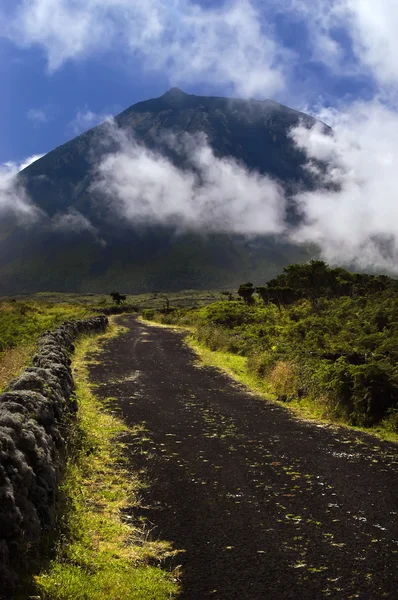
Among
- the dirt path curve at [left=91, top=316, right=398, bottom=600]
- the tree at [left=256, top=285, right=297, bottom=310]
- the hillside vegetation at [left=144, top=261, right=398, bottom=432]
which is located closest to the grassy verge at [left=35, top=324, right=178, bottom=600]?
the dirt path curve at [left=91, top=316, right=398, bottom=600]

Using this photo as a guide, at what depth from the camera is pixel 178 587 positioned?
18.7 feet

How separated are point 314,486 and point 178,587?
12.3 ft

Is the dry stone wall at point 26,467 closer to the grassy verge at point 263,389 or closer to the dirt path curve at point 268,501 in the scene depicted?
the dirt path curve at point 268,501

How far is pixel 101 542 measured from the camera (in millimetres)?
6711

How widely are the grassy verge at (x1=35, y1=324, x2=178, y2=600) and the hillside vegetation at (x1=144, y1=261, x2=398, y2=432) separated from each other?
6.73 meters

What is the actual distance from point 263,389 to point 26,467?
1301 cm

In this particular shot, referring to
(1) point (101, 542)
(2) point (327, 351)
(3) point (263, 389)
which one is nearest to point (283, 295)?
(2) point (327, 351)

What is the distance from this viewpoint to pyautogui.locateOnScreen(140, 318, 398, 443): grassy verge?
40.6 feet

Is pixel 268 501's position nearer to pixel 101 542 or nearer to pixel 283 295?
pixel 101 542

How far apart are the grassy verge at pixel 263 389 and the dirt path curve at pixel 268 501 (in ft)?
1.86

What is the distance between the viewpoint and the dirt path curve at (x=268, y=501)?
580cm

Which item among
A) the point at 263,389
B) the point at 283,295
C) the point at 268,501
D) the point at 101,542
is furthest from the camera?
the point at 283,295

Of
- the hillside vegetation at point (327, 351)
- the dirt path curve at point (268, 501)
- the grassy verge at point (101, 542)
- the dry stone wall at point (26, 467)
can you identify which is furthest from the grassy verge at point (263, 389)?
the dry stone wall at point (26, 467)

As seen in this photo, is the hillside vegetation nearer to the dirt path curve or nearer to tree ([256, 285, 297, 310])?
the dirt path curve
